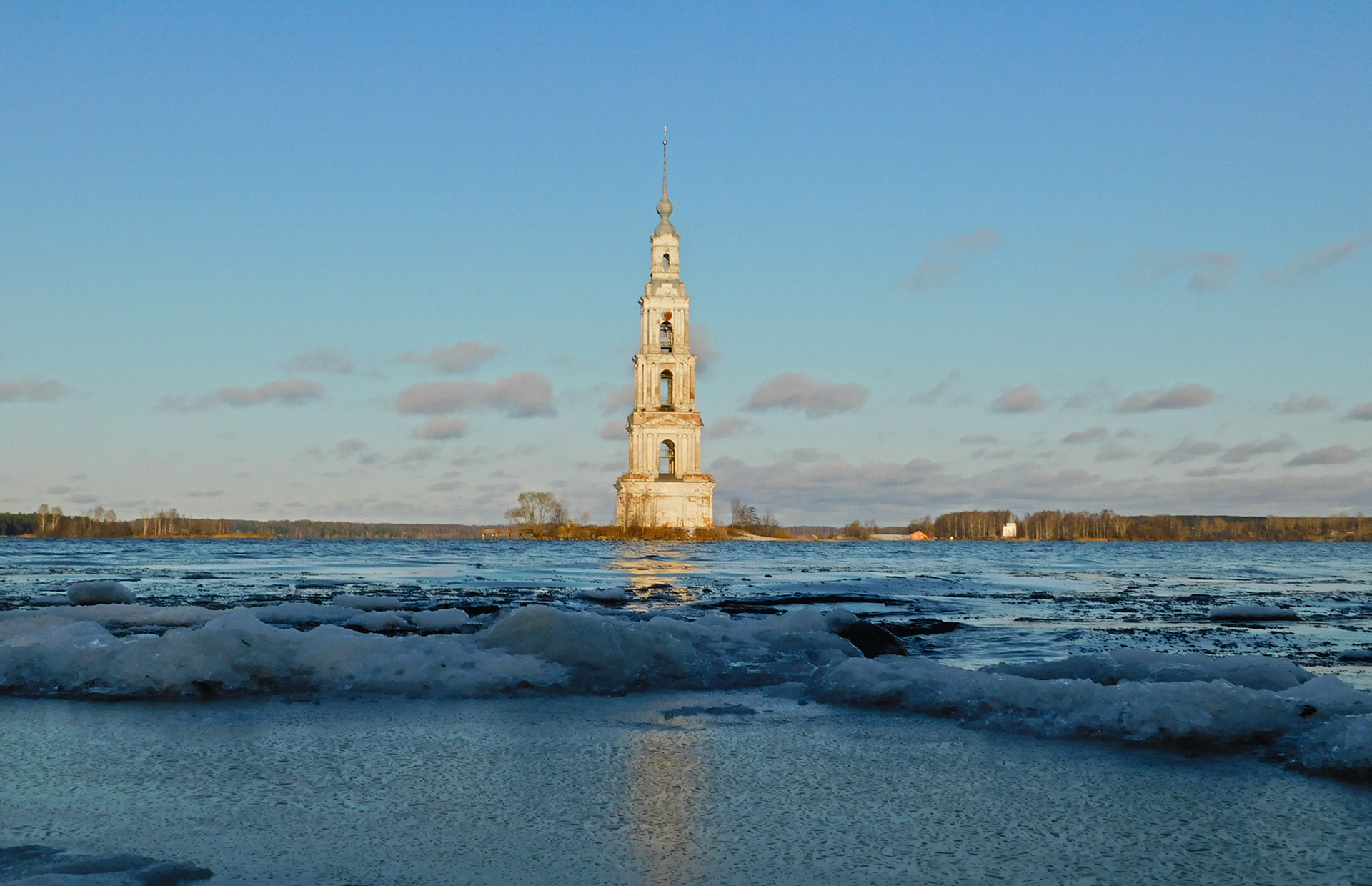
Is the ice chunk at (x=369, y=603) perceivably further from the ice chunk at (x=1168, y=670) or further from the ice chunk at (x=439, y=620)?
the ice chunk at (x=1168, y=670)

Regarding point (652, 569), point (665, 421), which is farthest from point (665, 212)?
point (652, 569)

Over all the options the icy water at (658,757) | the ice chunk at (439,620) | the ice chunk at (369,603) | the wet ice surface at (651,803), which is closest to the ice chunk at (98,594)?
the ice chunk at (369,603)

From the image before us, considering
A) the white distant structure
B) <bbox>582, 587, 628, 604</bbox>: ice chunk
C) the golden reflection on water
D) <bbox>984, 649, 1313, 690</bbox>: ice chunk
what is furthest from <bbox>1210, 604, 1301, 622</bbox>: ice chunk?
the white distant structure

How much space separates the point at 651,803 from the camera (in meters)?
4.27

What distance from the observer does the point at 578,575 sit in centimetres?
3319

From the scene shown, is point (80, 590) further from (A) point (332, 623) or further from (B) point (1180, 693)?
(B) point (1180, 693)

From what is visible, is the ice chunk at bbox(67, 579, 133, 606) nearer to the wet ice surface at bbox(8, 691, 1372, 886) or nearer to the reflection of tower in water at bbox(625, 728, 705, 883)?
the wet ice surface at bbox(8, 691, 1372, 886)

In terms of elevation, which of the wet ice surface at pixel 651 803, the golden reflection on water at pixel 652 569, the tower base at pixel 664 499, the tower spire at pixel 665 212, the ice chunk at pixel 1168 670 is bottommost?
the golden reflection on water at pixel 652 569

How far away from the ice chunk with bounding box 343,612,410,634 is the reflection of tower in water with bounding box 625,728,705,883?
242 inches

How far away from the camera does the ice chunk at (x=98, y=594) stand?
14.2 m

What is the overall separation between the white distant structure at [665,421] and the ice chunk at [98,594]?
326 feet

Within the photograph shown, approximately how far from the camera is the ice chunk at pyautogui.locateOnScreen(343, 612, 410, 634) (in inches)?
441

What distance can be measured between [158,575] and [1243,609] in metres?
26.9

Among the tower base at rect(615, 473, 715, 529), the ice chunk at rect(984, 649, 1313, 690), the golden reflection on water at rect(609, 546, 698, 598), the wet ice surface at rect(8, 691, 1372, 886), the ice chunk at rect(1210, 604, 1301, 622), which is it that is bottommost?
the golden reflection on water at rect(609, 546, 698, 598)
